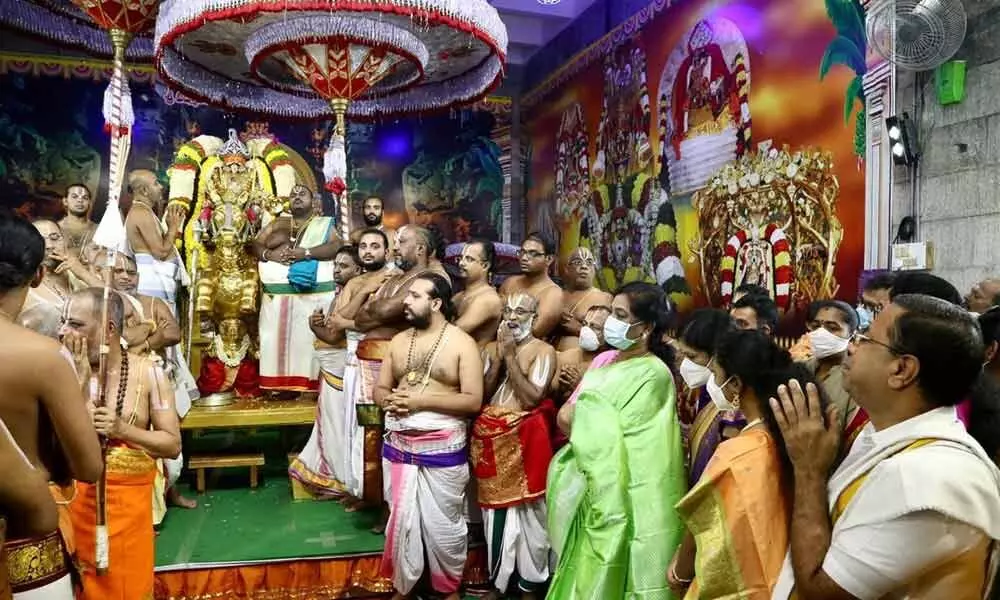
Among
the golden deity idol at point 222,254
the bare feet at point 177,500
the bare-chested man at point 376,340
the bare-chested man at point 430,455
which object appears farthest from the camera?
the golden deity idol at point 222,254

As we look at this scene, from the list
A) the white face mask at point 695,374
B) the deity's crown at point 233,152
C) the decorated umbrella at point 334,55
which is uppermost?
the decorated umbrella at point 334,55

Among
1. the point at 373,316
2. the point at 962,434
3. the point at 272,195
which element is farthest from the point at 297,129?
the point at 962,434

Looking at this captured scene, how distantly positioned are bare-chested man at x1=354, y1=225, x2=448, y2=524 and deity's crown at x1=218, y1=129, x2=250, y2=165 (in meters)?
2.50

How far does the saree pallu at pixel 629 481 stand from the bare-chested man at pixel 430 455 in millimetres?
987

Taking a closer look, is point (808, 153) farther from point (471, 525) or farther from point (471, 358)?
point (471, 525)

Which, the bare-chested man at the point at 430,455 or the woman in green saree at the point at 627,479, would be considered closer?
the woman in green saree at the point at 627,479

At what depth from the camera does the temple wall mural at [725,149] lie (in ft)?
15.4

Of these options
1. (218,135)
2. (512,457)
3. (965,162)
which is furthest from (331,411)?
(218,135)

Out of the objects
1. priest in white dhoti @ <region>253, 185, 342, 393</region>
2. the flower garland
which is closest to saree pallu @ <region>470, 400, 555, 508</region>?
priest in white dhoti @ <region>253, 185, 342, 393</region>

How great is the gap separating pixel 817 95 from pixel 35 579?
493cm

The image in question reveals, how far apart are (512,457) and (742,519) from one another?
205 centimetres

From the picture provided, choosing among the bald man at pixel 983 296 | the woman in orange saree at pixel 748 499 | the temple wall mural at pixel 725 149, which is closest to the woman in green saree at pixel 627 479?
the woman in orange saree at pixel 748 499

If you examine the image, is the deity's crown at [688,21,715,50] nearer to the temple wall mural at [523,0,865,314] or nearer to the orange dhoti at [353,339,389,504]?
the temple wall mural at [523,0,865,314]

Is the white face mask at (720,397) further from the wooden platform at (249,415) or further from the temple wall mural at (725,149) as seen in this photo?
the wooden platform at (249,415)
